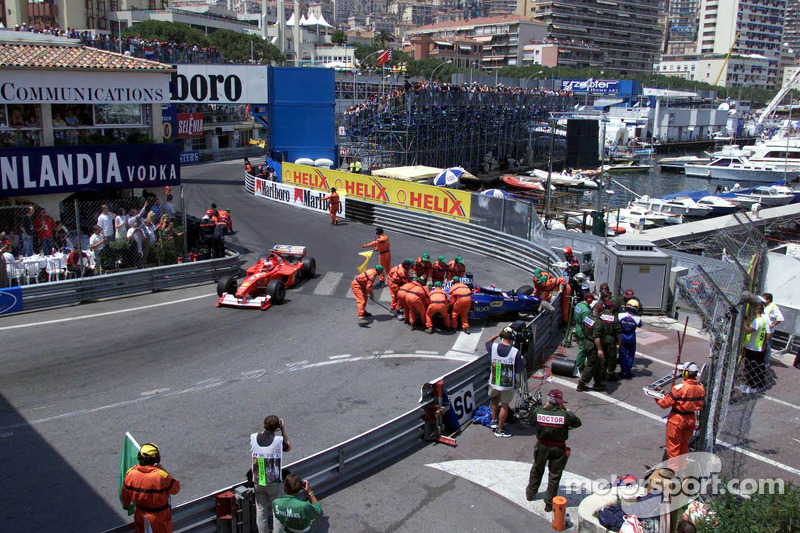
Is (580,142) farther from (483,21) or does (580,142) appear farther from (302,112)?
(483,21)

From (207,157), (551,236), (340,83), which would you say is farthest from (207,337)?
(340,83)

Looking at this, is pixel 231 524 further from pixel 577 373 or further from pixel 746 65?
pixel 746 65

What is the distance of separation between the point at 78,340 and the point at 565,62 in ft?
506

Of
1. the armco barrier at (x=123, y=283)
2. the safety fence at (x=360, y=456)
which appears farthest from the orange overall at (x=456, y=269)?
the armco barrier at (x=123, y=283)

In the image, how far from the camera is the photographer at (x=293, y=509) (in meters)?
6.54

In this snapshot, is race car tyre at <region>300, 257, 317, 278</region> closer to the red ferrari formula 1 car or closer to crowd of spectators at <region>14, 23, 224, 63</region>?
the red ferrari formula 1 car

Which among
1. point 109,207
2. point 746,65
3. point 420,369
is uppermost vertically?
point 746,65

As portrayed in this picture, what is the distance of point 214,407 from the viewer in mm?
10398

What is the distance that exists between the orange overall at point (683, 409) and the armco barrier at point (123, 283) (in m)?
12.7

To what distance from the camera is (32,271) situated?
1627cm

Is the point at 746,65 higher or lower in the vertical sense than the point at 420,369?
higher

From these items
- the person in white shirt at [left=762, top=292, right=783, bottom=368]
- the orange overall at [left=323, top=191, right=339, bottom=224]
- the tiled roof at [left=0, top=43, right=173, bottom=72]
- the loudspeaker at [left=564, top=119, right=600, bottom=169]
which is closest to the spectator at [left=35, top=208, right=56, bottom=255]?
the tiled roof at [left=0, top=43, right=173, bottom=72]

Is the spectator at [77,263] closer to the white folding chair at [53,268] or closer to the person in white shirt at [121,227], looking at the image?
the white folding chair at [53,268]

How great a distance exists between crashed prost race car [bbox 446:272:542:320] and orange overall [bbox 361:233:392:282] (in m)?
2.54
